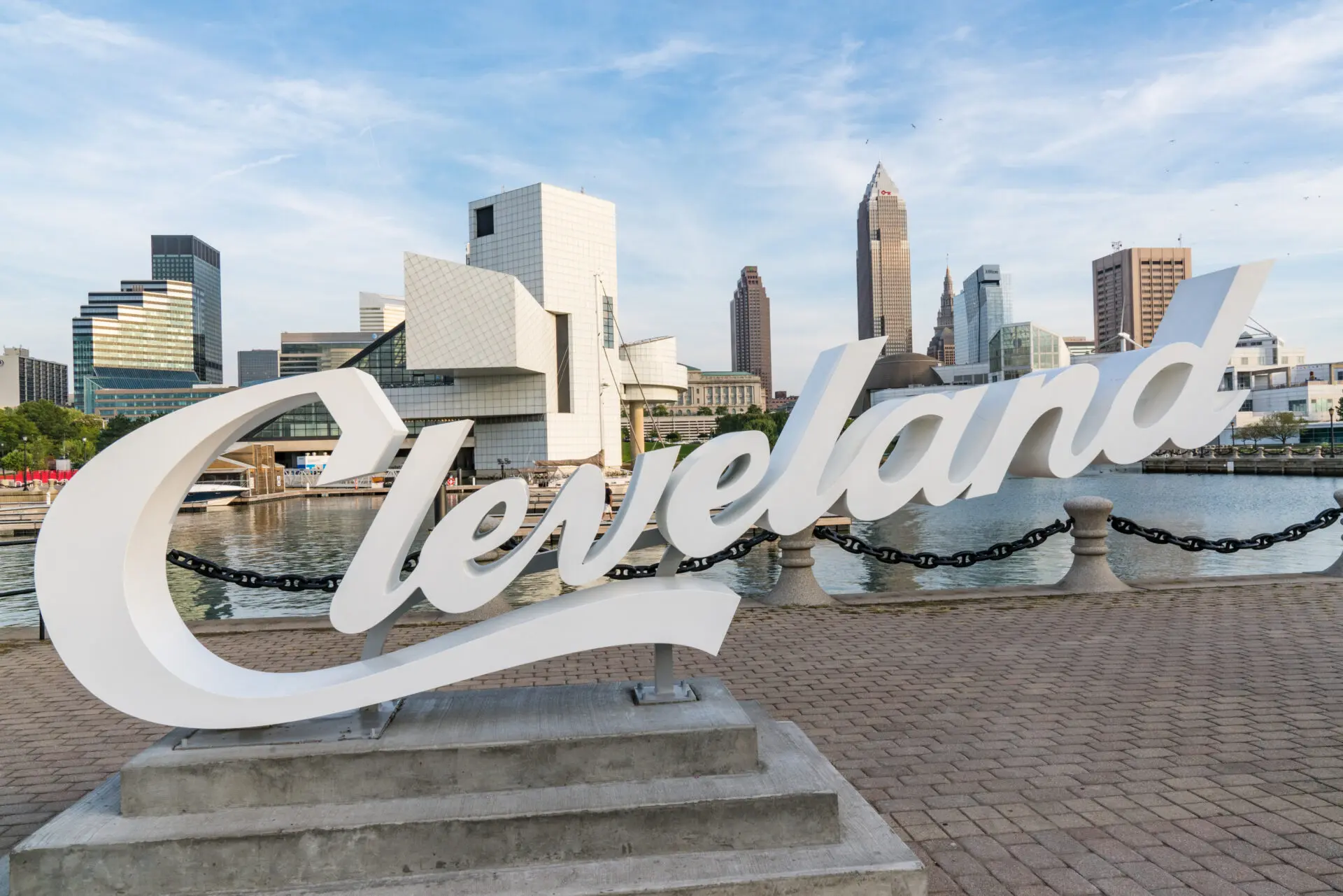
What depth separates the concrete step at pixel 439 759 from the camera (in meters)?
3.88

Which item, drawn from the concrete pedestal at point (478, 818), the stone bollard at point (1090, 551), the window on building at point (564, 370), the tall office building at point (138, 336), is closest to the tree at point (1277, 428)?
the window on building at point (564, 370)

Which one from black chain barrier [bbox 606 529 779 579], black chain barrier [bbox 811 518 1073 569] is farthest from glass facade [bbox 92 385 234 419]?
A: black chain barrier [bbox 811 518 1073 569]

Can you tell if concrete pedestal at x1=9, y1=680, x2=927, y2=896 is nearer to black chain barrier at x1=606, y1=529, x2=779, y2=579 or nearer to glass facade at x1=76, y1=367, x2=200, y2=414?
black chain barrier at x1=606, y1=529, x2=779, y2=579

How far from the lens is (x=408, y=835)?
12.1 feet

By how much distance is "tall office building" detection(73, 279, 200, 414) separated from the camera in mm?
163750

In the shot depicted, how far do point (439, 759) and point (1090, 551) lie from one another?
9318 mm

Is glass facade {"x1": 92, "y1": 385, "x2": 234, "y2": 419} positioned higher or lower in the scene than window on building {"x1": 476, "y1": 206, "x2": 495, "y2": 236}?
lower

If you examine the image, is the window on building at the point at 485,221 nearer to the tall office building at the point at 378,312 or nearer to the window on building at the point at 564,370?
the window on building at the point at 564,370

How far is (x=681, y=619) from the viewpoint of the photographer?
4.60 m

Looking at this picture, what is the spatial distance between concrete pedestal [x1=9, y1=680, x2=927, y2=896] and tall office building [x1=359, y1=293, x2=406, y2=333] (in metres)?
112

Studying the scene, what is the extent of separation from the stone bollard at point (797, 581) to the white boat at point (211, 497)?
4399 centimetres

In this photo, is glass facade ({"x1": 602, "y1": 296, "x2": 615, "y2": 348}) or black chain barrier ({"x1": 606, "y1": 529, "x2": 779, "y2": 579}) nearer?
black chain barrier ({"x1": 606, "y1": 529, "x2": 779, "y2": 579})

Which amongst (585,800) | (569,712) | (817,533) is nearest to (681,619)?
(569,712)

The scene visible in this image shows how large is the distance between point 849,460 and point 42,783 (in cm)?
518
